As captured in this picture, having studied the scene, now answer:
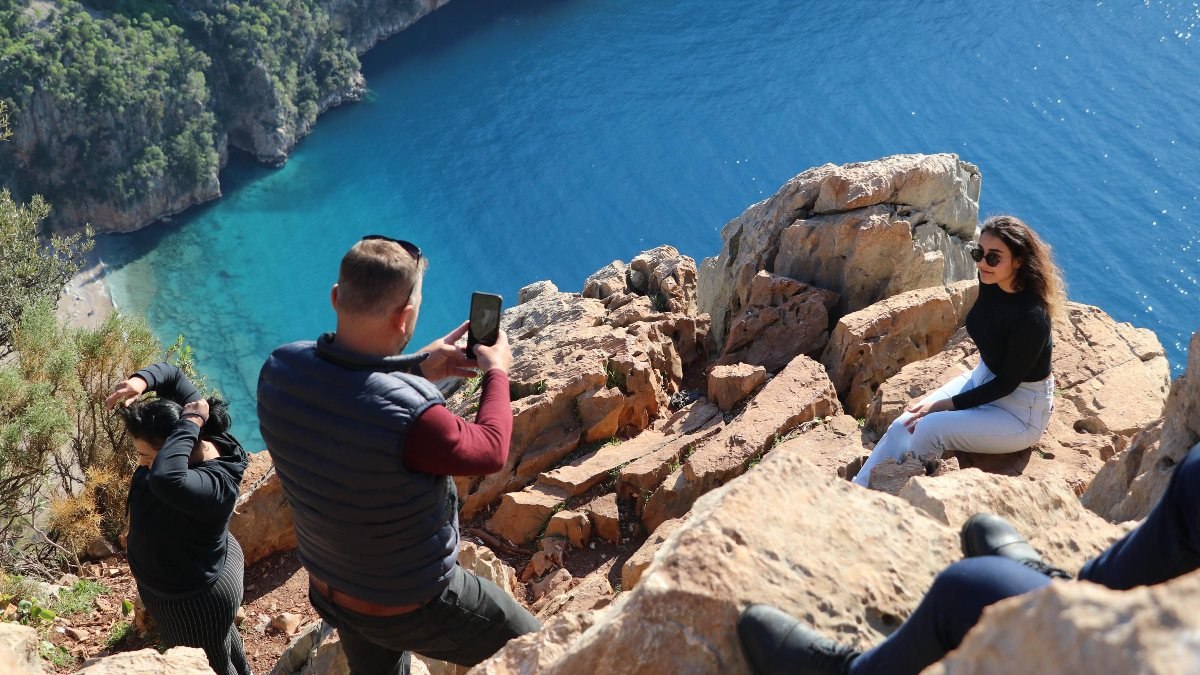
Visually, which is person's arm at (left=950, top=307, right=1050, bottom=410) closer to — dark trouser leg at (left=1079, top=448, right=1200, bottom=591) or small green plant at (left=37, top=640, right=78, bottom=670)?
dark trouser leg at (left=1079, top=448, right=1200, bottom=591)

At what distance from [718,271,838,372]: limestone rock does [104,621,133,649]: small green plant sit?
216 inches

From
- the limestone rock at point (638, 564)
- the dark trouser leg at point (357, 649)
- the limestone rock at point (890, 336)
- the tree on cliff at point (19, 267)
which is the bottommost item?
the tree on cliff at point (19, 267)

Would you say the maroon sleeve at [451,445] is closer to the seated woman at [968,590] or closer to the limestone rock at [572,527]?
the seated woman at [968,590]

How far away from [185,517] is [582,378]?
14.2 feet

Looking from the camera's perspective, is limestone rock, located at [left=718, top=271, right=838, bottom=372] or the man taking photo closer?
the man taking photo

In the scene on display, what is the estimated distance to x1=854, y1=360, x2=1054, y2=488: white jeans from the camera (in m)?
5.63

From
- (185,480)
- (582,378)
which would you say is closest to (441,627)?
(185,480)

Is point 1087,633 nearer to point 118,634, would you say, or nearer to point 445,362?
point 445,362

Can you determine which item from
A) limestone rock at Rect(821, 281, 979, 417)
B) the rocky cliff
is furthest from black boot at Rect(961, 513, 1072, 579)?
the rocky cliff

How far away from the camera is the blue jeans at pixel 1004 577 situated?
8.96ft

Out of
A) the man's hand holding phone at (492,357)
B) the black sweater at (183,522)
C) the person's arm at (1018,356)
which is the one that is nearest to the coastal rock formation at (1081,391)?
the person's arm at (1018,356)

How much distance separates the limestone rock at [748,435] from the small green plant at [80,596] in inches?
175

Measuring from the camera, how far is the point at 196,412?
15.5 feet

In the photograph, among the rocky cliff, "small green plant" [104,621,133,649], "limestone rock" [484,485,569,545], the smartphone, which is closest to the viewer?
the smartphone
